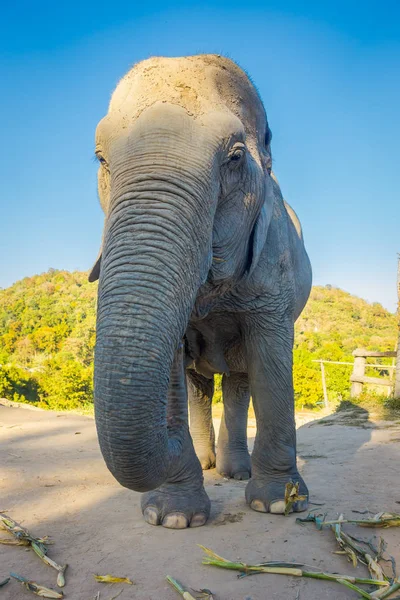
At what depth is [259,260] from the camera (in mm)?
3809

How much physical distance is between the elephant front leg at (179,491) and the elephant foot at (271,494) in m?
0.42

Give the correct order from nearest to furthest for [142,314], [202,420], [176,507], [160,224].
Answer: [142,314] < [160,224] < [176,507] < [202,420]

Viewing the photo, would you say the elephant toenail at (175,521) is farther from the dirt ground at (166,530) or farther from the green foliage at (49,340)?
the green foliage at (49,340)

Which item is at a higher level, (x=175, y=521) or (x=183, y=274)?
(x=183, y=274)

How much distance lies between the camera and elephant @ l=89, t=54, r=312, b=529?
2.32m

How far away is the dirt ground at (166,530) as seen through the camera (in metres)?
2.48

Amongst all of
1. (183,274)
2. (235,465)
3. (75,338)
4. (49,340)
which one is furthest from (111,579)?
(49,340)

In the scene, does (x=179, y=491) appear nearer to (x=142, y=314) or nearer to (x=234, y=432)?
(x=142, y=314)

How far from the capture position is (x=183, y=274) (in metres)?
2.55

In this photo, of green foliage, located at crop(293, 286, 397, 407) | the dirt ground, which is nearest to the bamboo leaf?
the dirt ground

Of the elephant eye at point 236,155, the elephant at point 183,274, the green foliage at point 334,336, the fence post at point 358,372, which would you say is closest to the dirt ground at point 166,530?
the elephant at point 183,274

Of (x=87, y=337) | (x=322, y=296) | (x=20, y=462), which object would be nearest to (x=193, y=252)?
(x=20, y=462)

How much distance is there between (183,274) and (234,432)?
3389mm

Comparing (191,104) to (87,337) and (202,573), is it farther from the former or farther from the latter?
(87,337)
